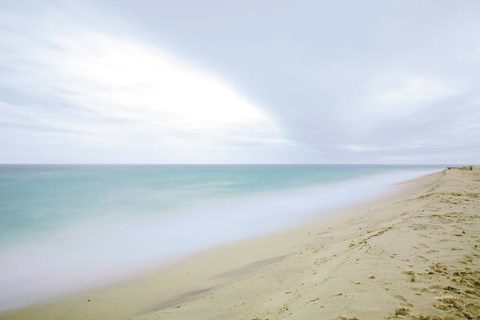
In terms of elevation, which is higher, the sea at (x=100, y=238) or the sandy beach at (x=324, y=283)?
the sandy beach at (x=324, y=283)

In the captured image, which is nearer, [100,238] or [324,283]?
[324,283]

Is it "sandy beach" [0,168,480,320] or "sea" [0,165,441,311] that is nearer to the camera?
"sandy beach" [0,168,480,320]

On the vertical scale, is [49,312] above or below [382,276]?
below

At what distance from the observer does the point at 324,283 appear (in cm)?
466

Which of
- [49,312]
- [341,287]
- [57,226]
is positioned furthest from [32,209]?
[341,287]

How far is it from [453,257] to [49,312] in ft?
29.5

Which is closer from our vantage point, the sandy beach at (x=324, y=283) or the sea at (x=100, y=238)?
the sandy beach at (x=324, y=283)

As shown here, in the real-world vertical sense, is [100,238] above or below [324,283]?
below

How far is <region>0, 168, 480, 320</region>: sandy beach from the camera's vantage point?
11.8 ft

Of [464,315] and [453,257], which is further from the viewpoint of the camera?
[453,257]

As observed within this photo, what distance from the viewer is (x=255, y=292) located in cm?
564

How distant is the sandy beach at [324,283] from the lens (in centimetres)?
359

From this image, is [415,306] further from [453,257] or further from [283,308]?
[453,257]

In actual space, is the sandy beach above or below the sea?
above
